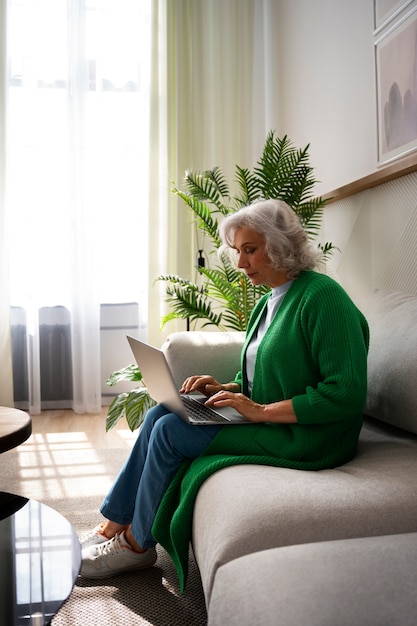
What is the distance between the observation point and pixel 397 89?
8.14 ft

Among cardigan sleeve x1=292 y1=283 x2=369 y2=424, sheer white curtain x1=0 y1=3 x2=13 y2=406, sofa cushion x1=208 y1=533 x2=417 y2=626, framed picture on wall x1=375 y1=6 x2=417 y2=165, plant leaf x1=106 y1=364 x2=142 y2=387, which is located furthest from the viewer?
sheer white curtain x1=0 y1=3 x2=13 y2=406

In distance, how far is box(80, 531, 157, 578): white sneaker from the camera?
5.92 feet

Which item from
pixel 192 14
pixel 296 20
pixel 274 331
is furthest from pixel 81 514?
Answer: pixel 192 14

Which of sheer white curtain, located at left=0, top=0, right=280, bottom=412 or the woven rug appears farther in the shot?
sheer white curtain, located at left=0, top=0, right=280, bottom=412

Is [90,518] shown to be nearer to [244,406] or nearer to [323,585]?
[244,406]

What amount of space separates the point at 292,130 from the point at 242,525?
314cm

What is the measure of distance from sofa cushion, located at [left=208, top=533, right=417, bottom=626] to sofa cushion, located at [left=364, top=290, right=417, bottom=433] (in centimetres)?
58

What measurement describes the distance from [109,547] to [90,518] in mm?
528

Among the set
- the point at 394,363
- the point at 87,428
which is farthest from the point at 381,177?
the point at 87,428

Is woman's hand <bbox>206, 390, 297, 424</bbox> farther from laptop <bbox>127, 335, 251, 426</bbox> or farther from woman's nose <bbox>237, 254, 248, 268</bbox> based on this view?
woman's nose <bbox>237, 254, 248, 268</bbox>

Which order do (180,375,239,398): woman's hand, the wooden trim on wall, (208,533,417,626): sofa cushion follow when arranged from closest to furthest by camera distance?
(208,533,417,626): sofa cushion → (180,375,239,398): woman's hand → the wooden trim on wall

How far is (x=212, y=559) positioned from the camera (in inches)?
48.2

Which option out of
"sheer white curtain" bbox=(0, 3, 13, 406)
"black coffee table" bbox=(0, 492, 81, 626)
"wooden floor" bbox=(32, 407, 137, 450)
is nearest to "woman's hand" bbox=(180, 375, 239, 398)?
"black coffee table" bbox=(0, 492, 81, 626)

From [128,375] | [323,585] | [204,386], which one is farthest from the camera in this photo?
[128,375]
